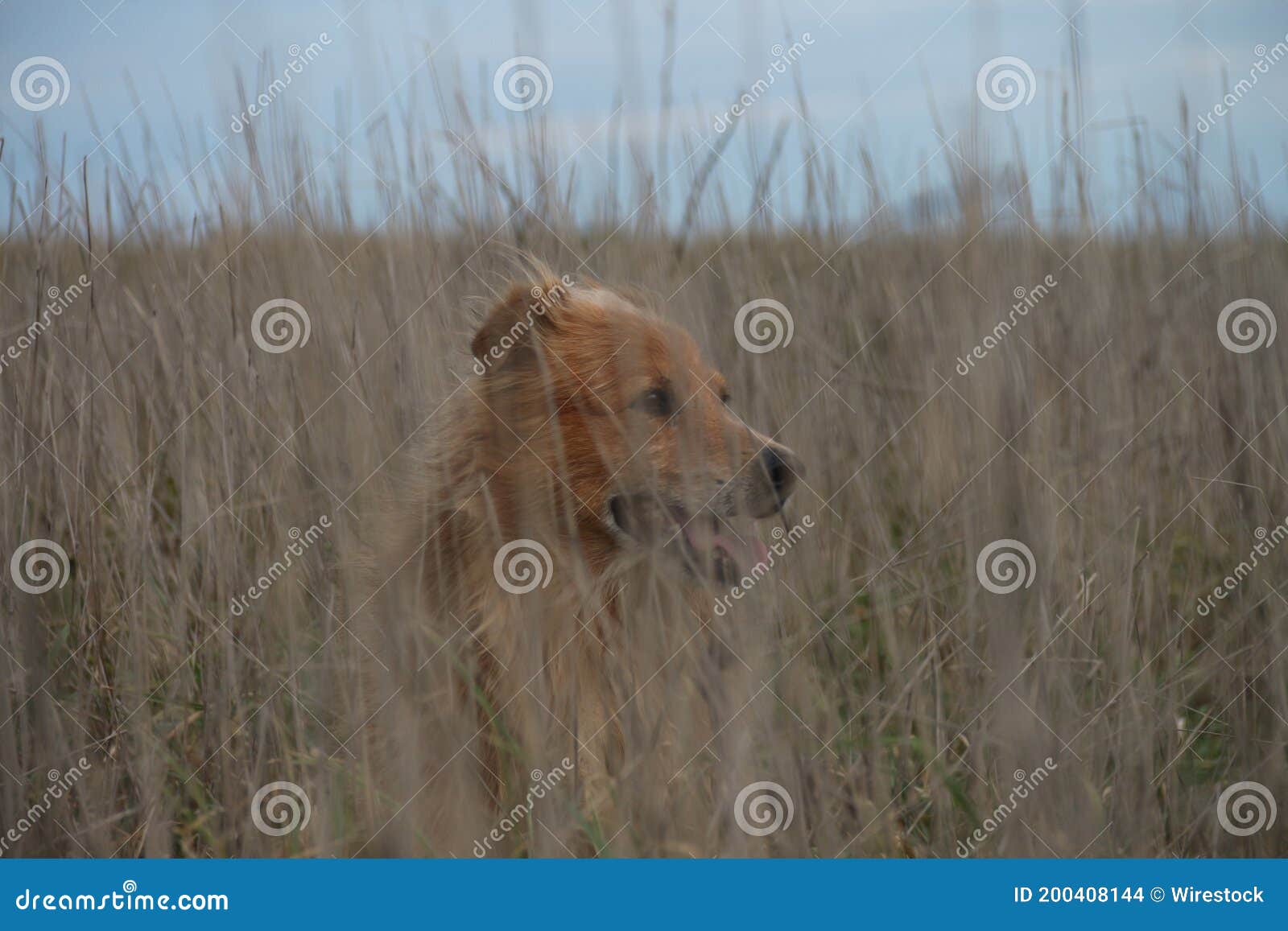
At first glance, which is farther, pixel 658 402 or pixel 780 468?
pixel 780 468

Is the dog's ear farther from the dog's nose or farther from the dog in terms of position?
the dog's nose

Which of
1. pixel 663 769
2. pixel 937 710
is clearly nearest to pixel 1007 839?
pixel 937 710

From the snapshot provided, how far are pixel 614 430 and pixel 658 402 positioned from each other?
317 millimetres

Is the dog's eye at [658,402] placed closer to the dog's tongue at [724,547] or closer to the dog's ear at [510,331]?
the dog's tongue at [724,547]

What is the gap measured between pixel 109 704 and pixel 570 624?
1.18 m

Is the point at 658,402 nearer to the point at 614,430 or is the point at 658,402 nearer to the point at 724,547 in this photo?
the point at 614,430

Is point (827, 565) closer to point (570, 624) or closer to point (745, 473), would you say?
point (745, 473)

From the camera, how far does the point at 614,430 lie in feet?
9.32

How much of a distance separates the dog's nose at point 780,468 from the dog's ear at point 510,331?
77 cm

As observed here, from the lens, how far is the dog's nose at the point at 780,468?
2662 mm

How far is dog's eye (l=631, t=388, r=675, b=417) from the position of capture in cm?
248

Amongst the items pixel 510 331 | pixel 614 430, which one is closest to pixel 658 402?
pixel 614 430

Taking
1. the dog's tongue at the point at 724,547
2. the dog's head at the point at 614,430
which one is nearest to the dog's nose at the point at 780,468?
the dog's head at the point at 614,430

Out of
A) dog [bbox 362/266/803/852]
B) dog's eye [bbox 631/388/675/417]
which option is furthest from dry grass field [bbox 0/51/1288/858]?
dog's eye [bbox 631/388/675/417]
